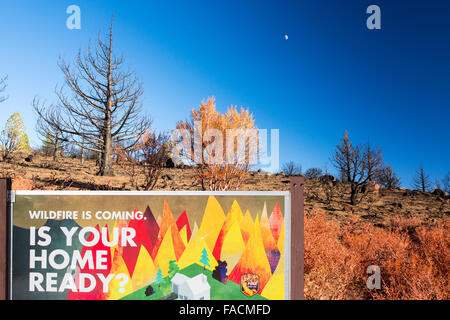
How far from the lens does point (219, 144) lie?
1102cm

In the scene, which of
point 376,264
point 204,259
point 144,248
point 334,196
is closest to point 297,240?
point 204,259

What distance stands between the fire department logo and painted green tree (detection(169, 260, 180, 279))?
2.89 ft

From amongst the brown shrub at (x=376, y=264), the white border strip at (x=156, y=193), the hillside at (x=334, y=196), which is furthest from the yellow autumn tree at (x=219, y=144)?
the white border strip at (x=156, y=193)

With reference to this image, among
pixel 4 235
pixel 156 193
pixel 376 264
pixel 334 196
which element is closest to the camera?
pixel 4 235

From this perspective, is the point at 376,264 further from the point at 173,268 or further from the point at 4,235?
the point at 4,235

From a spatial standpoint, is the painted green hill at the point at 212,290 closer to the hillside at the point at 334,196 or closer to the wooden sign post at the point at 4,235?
the wooden sign post at the point at 4,235

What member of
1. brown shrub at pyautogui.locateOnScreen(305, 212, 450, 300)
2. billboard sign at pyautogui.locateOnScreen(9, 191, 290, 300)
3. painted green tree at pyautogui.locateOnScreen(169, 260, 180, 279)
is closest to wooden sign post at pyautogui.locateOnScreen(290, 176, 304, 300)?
billboard sign at pyautogui.locateOnScreen(9, 191, 290, 300)

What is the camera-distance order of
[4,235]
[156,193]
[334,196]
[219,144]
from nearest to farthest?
[4,235]
[156,193]
[219,144]
[334,196]

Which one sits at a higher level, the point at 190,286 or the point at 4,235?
the point at 4,235

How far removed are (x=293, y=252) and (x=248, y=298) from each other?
0.86 m

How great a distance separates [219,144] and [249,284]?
27.3 ft

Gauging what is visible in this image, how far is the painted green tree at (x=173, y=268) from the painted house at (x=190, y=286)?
4 cm

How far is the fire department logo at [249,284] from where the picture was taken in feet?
9.98

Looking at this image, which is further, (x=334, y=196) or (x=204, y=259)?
(x=334, y=196)
